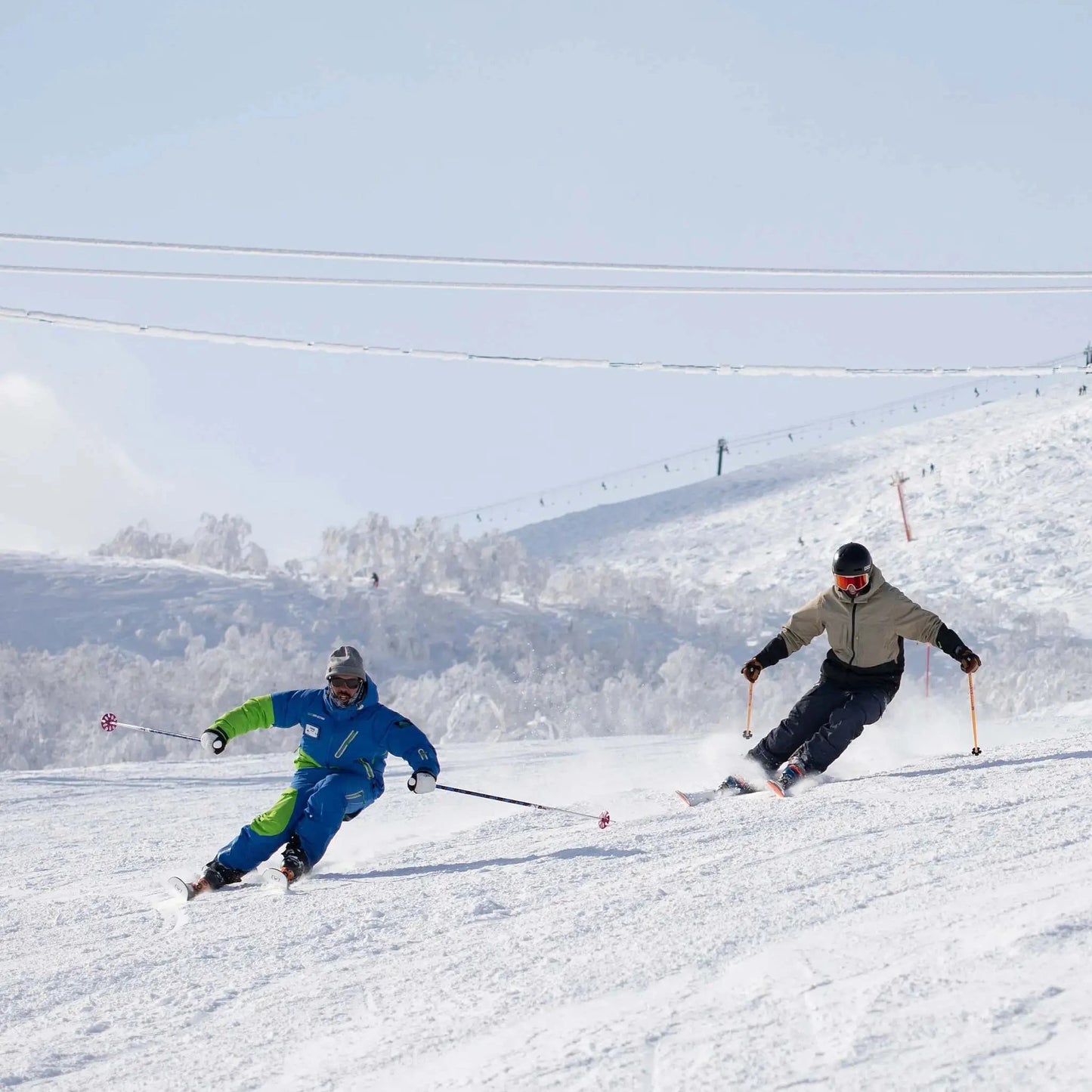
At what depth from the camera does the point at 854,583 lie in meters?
7.20

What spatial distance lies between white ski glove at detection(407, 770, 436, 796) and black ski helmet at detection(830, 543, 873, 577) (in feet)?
8.56

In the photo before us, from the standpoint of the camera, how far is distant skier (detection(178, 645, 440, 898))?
5859mm

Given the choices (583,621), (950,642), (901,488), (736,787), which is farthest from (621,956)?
(901,488)

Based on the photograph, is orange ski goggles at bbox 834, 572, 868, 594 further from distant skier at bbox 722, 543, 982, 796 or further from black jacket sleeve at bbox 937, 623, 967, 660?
black jacket sleeve at bbox 937, 623, 967, 660

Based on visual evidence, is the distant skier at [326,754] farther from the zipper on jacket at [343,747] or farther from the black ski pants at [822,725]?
the black ski pants at [822,725]

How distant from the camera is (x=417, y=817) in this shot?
8164 millimetres

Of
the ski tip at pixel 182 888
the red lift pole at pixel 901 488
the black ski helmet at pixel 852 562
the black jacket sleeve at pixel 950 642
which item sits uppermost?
the red lift pole at pixel 901 488

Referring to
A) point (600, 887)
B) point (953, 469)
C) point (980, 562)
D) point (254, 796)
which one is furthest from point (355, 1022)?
point (953, 469)

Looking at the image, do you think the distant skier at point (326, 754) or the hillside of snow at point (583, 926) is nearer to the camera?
the hillside of snow at point (583, 926)

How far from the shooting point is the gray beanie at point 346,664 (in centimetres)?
619

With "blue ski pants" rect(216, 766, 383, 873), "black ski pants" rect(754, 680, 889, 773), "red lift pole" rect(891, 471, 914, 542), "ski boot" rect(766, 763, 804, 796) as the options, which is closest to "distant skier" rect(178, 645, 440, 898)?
"blue ski pants" rect(216, 766, 383, 873)

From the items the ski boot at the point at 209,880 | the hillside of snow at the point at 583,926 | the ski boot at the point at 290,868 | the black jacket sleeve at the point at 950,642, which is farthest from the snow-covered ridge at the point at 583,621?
the ski boot at the point at 209,880

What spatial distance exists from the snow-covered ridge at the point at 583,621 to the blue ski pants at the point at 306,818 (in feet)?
23.8

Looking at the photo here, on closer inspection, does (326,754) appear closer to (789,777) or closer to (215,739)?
(215,739)
